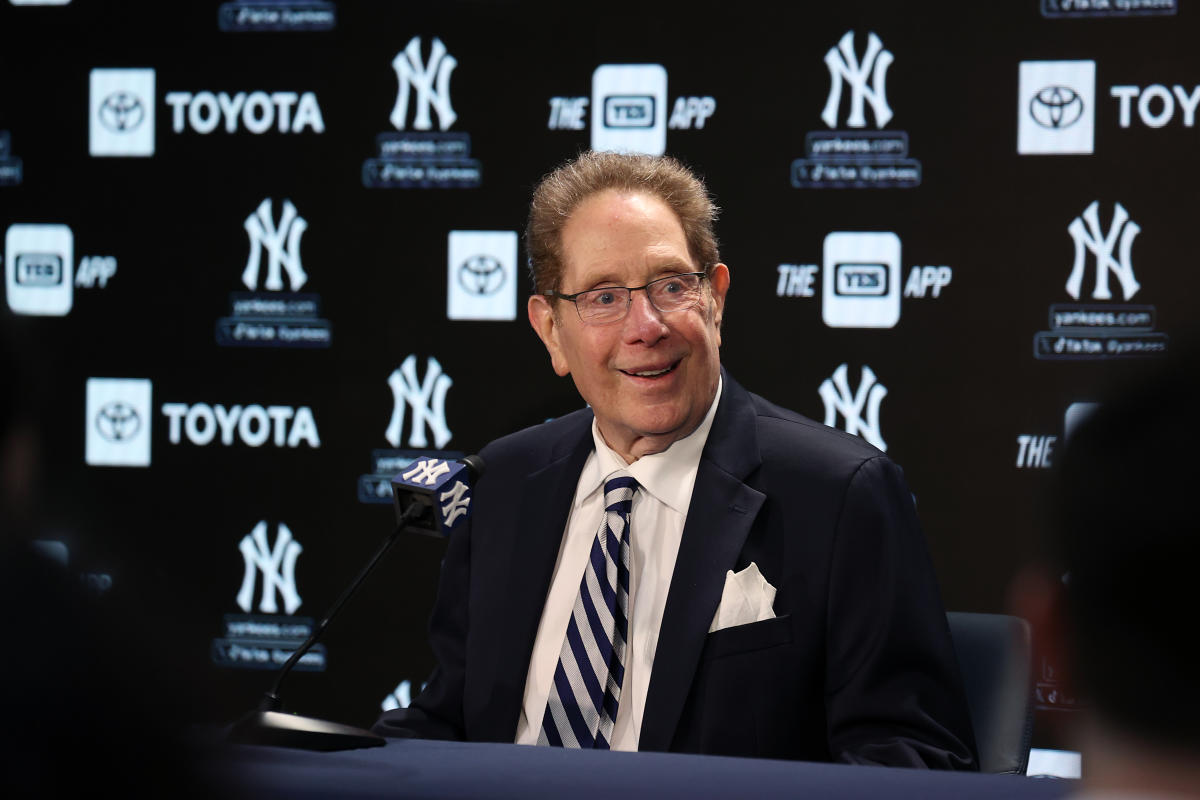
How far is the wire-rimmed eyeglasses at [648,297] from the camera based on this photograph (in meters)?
2.27

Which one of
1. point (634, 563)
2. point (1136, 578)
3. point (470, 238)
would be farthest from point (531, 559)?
point (470, 238)

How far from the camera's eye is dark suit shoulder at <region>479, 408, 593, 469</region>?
236 cm

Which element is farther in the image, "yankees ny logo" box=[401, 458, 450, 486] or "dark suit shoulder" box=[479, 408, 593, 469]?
"dark suit shoulder" box=[479, 408, 593, 469]

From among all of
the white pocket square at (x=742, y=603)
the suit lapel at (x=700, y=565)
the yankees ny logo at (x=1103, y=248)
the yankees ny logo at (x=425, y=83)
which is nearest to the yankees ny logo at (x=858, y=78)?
the yankees ny logo at (x=1103, y=248)

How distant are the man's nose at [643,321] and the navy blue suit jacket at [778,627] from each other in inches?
8.1

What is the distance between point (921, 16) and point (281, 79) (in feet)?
6.94

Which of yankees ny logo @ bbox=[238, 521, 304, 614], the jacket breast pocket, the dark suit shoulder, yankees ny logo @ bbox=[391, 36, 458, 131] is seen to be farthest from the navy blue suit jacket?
yankees ny logo @ bbox=[391, 36, 458, 131]

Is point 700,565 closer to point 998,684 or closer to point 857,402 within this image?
point 998,684

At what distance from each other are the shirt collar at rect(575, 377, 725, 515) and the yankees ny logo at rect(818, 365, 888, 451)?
58.9 inches

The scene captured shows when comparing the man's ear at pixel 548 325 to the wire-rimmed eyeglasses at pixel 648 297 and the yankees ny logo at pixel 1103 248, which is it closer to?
the wire-rimmed eyeglasses at pixel 648 297

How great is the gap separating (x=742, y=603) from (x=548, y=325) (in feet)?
2.46

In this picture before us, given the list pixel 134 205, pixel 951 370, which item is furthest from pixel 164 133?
pixel 951 370

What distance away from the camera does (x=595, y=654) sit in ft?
6.73

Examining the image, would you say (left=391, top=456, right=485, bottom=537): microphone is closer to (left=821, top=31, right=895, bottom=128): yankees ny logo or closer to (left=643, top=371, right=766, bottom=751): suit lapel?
(left=643, top=371, right=766, bottom=751): suit lapel
